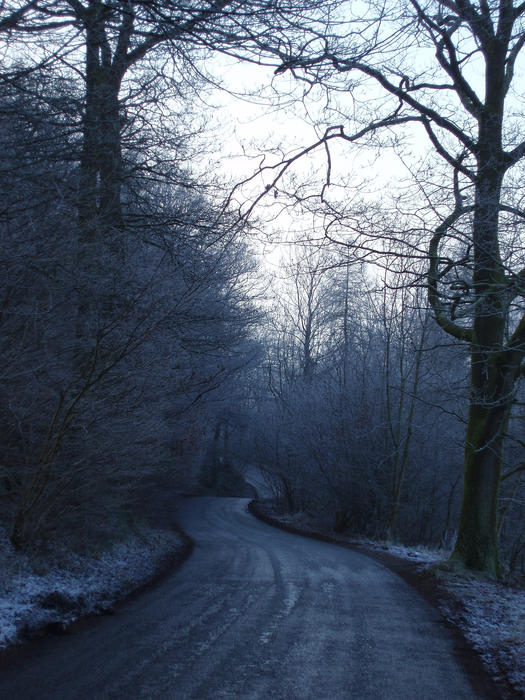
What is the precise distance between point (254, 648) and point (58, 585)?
3073 millimetres

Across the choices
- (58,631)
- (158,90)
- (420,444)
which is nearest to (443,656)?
(58,631)

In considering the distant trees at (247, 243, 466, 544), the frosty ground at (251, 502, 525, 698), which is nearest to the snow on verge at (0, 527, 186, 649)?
the frosty ground at (251, 502, 525, 698)

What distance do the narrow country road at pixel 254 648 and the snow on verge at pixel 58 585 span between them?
0.32 metres

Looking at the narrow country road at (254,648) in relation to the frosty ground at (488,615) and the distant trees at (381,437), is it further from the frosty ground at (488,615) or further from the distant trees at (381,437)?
the distant trees at (381,437)

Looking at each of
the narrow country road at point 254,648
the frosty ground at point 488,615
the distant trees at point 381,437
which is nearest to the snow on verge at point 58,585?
the narrow country road at point 254,648

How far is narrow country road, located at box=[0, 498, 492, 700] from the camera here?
4613 mm

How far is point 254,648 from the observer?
18.5 feet

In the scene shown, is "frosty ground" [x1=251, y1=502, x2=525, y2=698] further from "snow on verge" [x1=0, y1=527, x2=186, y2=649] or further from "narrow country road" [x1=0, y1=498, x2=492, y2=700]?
"snow on verge" [x1=0, y1=527, x2=186, y2=649]

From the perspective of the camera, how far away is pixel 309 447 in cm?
2248

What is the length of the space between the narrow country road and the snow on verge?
1.04 ft

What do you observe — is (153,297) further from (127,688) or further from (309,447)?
(309,447)

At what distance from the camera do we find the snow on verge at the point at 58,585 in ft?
20.2

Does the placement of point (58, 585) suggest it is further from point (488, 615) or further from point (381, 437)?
point (381, 437)

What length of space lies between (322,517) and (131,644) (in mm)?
18565
